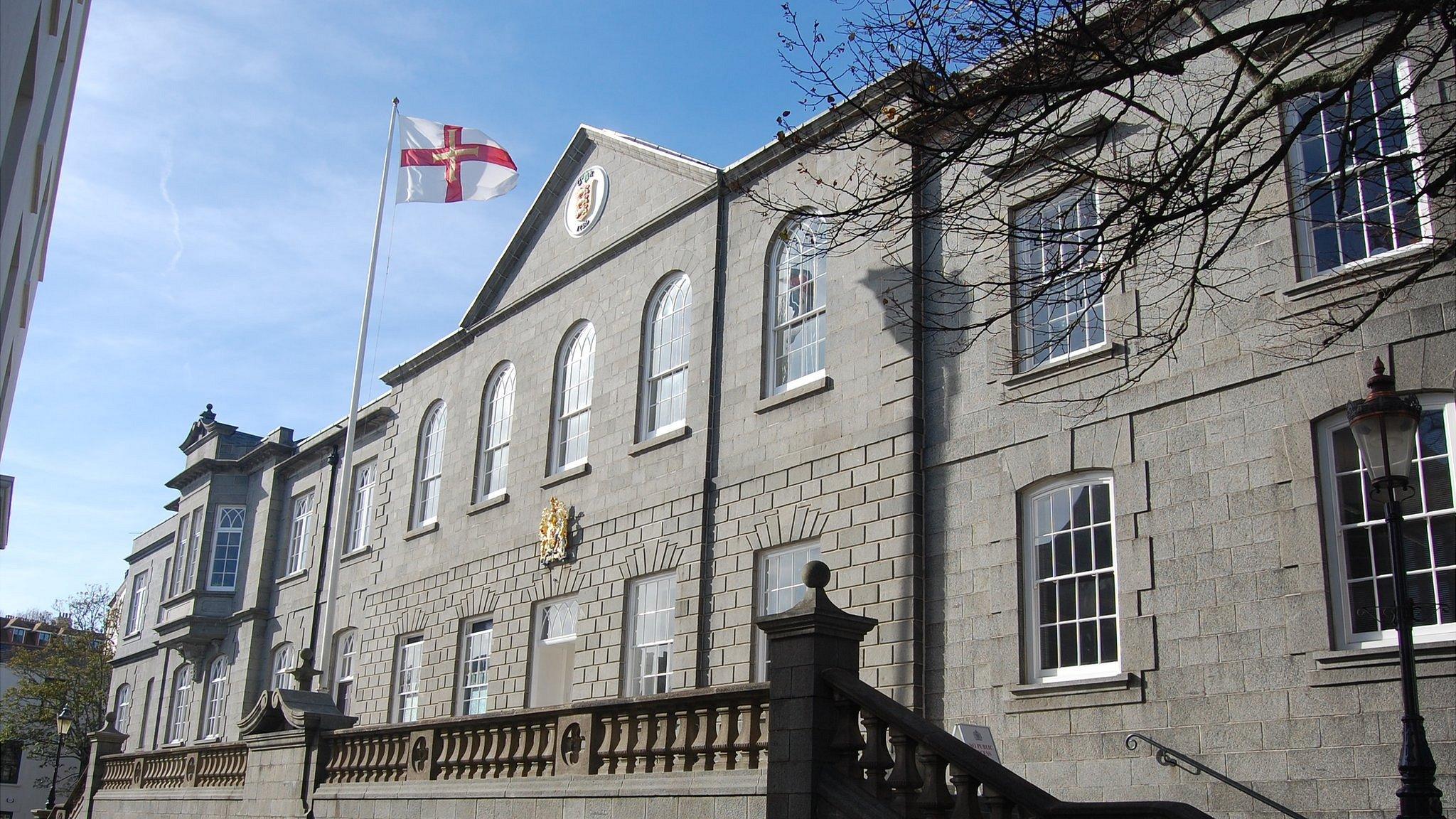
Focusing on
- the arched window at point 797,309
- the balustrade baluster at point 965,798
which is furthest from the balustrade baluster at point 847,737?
the arched window at point 797,309

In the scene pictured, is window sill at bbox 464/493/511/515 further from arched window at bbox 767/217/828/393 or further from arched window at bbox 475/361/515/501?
arched window at bbox 767/217/828/393

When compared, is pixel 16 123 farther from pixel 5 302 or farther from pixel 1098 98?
pixel 1098 98

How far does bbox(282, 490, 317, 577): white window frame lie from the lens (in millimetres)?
33031

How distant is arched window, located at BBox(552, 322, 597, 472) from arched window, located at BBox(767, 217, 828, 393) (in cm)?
455

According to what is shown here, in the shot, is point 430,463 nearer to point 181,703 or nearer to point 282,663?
point 282,663

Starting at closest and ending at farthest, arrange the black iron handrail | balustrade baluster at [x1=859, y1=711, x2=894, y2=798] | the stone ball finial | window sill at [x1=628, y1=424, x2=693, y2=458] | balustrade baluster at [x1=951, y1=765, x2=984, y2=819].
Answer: balustrade baluster at [x1=951, y1=765, x2=984, y2=819] → balustrade baluster at [x1=859, y1=711, x2=894, y2=798] → the stone ball finial → the black iron handrail → window sill at [x1=628, y1=424, x2=693, y2=458]

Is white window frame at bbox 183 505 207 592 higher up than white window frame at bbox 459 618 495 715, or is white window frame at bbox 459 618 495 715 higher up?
white window frame at bbox 183 505 207 592

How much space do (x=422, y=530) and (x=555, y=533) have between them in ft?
17.2

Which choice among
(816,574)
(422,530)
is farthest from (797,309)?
(422,530)

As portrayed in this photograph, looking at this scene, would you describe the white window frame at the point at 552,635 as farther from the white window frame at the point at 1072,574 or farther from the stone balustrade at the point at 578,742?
the white window frame at the point at 1072,574

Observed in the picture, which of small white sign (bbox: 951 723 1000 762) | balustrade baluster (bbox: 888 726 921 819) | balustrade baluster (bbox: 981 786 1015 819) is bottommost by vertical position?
balustrade baluster (bbox: 981 786 1015 819)

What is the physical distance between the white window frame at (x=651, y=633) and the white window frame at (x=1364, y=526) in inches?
366

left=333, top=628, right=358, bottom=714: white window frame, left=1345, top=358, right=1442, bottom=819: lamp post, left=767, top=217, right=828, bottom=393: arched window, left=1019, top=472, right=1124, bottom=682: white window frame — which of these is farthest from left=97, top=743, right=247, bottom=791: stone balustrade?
left=1345, top=358, right=1442, bottom=819: lamp post

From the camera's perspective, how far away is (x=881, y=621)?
15.5 m
